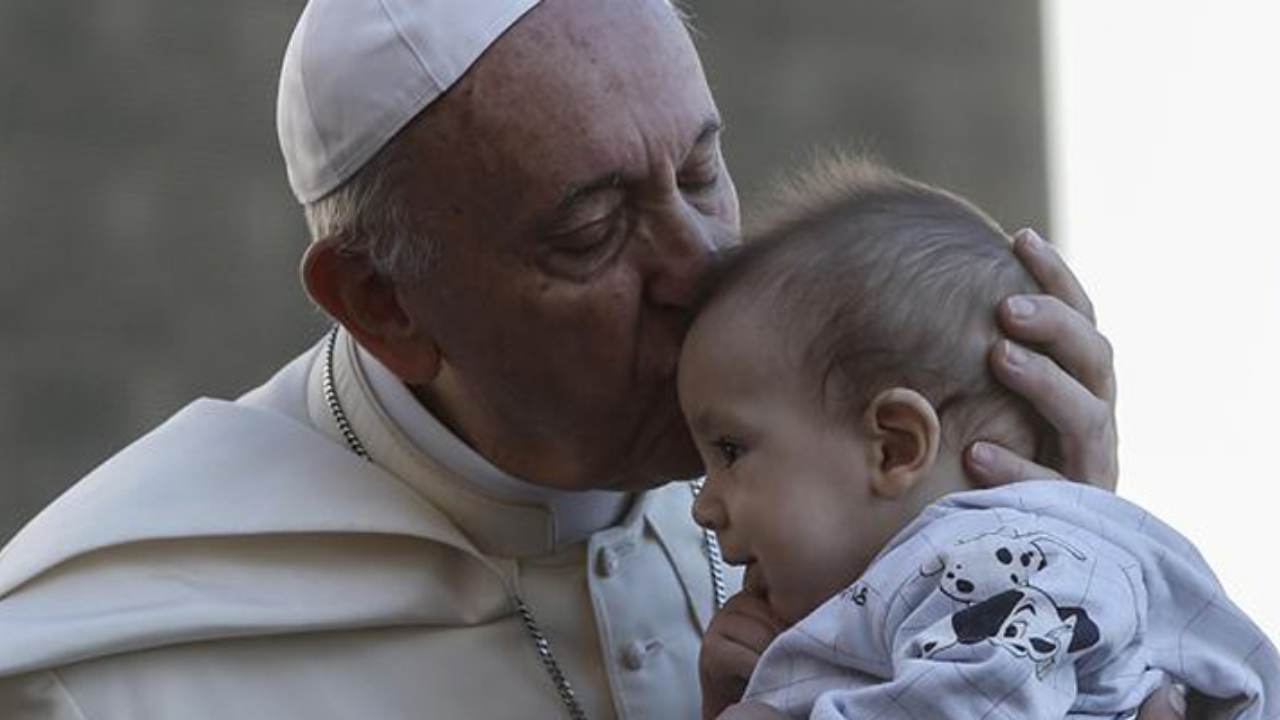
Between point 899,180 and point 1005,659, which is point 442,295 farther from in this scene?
point 1005,659

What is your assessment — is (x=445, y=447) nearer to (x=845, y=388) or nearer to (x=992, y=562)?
(x=845, y=388)

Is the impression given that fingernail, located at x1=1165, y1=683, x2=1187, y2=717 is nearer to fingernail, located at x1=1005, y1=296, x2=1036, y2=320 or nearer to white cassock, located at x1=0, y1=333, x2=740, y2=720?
fingernail, located at x1=1005, y1=296, x2=1036, y2=320

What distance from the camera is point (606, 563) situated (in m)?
3.97

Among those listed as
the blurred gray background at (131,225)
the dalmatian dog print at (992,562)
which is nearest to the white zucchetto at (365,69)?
the dalmatian dog print at (992,562)

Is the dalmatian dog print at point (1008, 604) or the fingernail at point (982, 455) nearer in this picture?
the dalmatian dog print at point (1008, 604)

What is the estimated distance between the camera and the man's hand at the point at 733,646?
335 centimetres

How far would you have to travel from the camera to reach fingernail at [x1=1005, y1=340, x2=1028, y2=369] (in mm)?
3229

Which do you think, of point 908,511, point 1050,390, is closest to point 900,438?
point 908,511

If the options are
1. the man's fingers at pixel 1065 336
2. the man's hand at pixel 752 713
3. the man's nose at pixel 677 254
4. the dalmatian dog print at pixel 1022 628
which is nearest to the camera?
the dalmatian dog print at pixel 1022 628

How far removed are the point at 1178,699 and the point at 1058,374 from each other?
34cm

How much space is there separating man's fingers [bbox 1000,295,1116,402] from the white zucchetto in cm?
78

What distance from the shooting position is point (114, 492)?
395 centimetres

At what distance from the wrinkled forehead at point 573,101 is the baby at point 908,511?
0.33 metres

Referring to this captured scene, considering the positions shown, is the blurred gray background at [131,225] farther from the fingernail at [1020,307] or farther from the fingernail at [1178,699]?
the fingernail at [1178,699]
